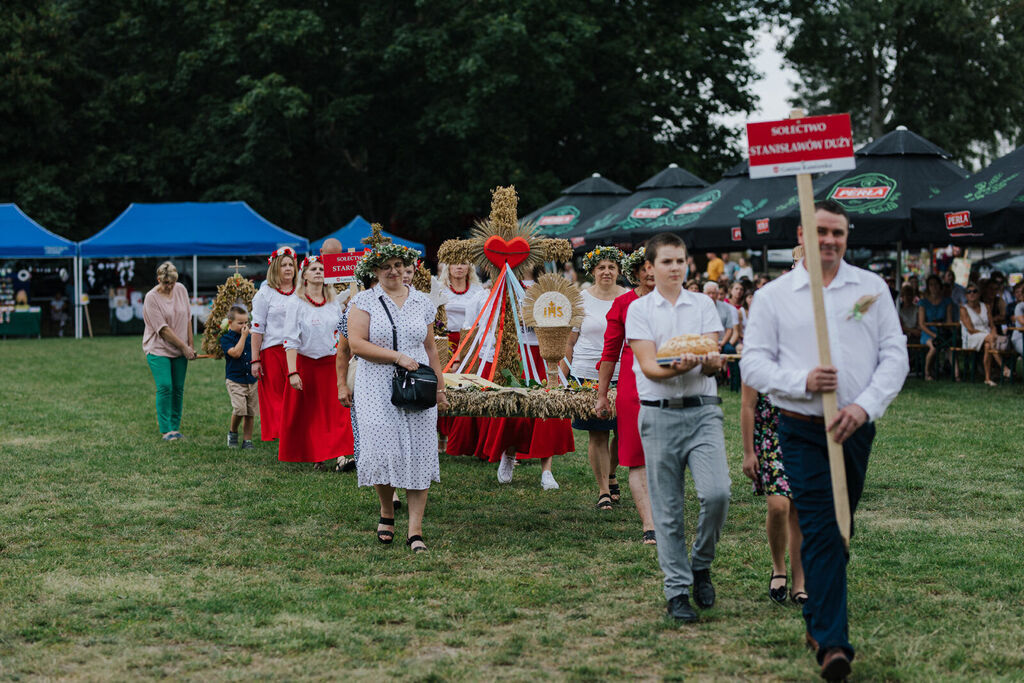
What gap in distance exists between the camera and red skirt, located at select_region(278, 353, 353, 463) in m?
10.4

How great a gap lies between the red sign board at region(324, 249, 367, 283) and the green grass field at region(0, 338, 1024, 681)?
5.79ft

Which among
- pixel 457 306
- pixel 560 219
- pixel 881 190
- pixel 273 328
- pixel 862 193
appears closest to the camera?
pixel 273 328

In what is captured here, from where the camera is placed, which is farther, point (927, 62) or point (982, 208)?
point (927, 62)

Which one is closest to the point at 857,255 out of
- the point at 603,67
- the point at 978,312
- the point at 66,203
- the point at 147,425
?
the point at 603,67

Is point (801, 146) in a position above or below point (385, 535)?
above

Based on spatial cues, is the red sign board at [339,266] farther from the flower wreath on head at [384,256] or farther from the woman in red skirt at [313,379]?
Answer: the flower wreath on head at [384,256]

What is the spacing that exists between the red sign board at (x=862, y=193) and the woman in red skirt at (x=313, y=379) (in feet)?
26.1

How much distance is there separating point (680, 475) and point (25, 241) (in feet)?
84.8

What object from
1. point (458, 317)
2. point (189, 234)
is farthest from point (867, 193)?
point (189, 234)

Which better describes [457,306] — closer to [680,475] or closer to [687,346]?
[680,475]

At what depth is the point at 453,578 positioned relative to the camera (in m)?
6.40

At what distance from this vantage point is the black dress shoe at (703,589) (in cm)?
570

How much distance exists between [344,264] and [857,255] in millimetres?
27081

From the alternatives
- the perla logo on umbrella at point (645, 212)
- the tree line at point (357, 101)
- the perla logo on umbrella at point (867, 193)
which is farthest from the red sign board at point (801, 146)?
the tree line at point (357, 101)
